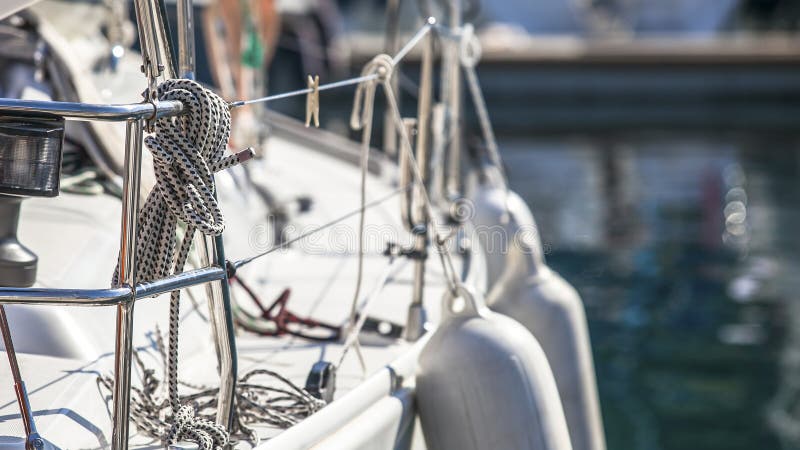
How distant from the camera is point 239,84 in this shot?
14.1ft

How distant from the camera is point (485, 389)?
78.7 inches

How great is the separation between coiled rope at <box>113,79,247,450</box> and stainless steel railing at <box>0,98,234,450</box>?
4cm

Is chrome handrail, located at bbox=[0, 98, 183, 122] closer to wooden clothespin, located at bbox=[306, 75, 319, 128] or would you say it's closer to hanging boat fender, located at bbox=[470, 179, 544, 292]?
wooden clothespin, located at bbox=[306, 75, 319, 128]

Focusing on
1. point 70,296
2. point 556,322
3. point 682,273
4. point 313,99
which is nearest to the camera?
point 70,296

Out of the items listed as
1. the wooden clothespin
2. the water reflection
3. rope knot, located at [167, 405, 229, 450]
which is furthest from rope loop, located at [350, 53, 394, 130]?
the water reflection

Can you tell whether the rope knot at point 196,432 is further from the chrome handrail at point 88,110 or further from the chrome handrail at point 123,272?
the chrome handrail at point 88,110

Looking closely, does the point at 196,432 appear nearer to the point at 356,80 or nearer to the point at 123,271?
the point at 123,271

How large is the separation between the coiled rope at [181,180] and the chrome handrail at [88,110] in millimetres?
54

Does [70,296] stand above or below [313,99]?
below

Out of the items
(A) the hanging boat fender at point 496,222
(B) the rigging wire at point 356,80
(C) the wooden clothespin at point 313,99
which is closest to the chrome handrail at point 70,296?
(B) the rigging wire at point 356,80

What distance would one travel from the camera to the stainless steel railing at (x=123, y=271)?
128cm

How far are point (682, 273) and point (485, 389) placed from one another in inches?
206

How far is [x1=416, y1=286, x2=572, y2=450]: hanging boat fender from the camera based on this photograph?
6.57 feet

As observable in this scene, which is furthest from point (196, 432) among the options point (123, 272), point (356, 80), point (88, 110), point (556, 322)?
point (556, 322)
